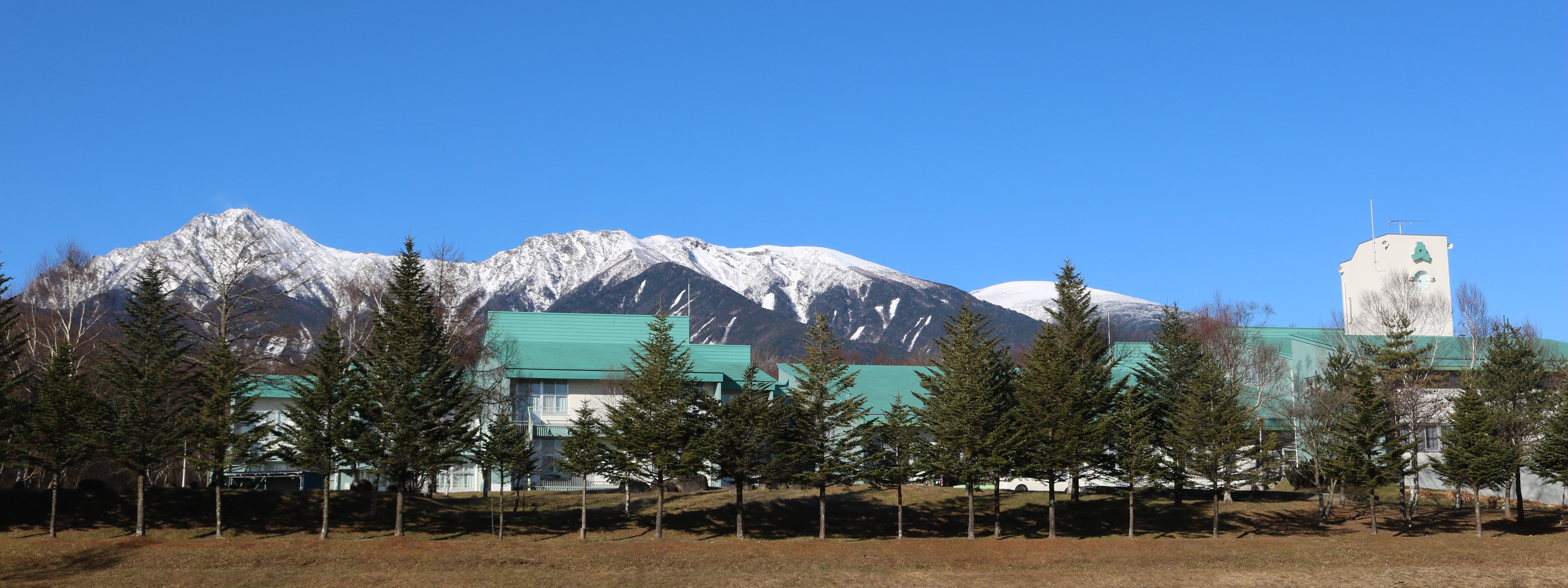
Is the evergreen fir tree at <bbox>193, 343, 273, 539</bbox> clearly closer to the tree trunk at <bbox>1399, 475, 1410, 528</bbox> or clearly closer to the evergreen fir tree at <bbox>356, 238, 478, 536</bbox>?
the evergreen fir tree at <bbox>356, 238, 478, 536</bbox>

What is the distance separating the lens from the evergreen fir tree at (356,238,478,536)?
37031 millimetres

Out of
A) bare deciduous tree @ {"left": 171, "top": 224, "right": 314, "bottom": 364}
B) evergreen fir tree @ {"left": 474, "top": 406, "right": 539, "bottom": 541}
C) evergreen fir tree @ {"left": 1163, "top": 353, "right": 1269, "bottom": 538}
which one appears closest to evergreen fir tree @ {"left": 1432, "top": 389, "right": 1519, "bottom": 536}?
evergreen fir tree @ {"left": 1163, "top": 353, "right": 1269, "bottom": 538}

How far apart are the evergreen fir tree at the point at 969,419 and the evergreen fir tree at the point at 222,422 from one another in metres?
24.2

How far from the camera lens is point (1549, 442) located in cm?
3991

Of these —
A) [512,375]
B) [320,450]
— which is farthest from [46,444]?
[512,375]

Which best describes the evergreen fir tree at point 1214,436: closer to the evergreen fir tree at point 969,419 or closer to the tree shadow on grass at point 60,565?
the evergreen fir tree at point 969,419

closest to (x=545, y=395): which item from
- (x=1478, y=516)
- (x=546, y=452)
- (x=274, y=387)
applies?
(x=546, y=452)

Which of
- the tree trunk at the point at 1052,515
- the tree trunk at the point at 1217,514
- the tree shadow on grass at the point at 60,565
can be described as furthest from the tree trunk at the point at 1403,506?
the tree shadow on grass at the point at 60,565

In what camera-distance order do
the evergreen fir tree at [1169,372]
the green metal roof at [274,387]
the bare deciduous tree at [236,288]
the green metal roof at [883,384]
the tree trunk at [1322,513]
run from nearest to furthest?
the bare deciduous tree at [236,288]
the tree trunk at [1322,513]
the evergreen fir tree at [1169,372]
the green metal roof at [274,387]
the green metal roof at [883,384]

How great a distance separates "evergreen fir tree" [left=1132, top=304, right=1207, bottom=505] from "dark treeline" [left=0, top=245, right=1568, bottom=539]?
0.48ft

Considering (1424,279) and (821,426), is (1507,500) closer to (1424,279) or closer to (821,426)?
(1424,279)

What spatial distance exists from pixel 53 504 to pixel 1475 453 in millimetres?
50736

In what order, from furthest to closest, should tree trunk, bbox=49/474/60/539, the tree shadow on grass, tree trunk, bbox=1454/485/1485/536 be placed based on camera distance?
tree trunk, bbox=1454/485/1485/536
tree trunk, bbox=49/474/60/539
the tree shadow on grass

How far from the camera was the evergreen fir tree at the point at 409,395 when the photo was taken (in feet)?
121
